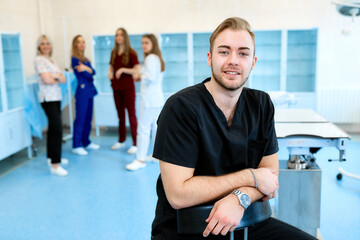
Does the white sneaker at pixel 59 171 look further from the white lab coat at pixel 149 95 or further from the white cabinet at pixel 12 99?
the white lab coat at pixel 149 95

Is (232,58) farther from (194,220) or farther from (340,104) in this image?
(340,104)

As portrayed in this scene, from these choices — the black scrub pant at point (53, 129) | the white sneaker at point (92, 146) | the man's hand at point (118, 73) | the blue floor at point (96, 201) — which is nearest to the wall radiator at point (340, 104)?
the blue floor at point (96, 201)

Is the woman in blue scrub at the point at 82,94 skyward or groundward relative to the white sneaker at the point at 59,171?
skyward

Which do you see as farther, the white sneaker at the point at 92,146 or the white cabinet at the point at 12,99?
the white sneaker at the point at 92,146

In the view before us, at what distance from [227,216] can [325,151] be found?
375cm

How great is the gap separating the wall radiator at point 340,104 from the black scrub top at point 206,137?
417 cm

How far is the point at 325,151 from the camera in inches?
178

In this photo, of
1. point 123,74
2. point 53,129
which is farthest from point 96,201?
point 123,74

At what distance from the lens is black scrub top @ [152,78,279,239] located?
1.35m

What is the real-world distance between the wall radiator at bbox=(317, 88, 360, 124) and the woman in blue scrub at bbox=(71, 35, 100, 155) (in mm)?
3363

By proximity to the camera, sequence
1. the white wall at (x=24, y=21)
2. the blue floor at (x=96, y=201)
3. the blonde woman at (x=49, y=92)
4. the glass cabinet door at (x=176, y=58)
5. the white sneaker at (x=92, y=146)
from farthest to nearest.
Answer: the glass cabinet door at (x=176, y=58) → the white sneaker at (x=92, y=146) → the white wall at (x=24, y=21) → the blonde woman at (x=49, y=92) → the blue floor at (x=96, y=201)

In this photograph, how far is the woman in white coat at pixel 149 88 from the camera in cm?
375

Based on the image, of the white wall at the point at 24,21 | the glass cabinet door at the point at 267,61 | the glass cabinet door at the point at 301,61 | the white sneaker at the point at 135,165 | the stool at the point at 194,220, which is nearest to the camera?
the stool at the point at 194,220

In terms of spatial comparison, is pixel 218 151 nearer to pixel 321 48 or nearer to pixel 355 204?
pixel 355 204
